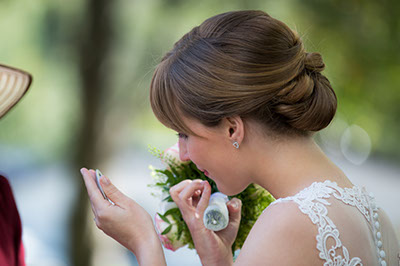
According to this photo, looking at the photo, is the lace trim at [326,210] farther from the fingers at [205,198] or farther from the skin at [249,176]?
the fingers at [205,198]

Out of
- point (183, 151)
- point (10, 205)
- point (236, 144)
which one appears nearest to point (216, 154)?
point (236, 144)

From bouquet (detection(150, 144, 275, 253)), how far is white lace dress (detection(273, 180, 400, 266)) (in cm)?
44

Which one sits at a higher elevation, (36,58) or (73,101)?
(36,58)

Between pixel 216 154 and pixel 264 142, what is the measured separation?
5.4 inches

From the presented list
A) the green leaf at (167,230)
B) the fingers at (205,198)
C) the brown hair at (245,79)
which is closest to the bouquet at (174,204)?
the green leaf at (167,230)

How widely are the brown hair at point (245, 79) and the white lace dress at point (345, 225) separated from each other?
0.19m

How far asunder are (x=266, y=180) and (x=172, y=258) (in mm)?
2926

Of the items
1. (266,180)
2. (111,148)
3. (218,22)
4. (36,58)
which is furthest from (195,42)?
(36,58)

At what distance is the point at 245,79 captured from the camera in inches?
46.3

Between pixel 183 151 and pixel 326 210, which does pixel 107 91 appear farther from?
pixel 326 210

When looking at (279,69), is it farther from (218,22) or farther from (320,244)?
(320,244)

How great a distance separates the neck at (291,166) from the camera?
121 centimetres

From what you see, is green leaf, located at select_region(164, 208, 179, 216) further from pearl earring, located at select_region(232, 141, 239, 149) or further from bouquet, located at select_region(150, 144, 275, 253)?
pearl earring, located at select_region(232, 141, 239, 149)

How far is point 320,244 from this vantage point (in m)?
1.07
